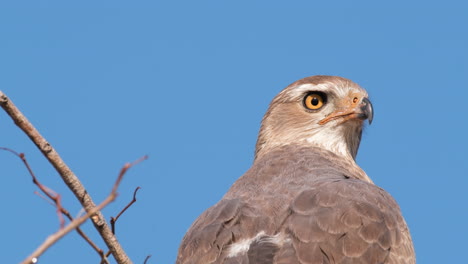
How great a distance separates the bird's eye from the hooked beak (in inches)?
9.8

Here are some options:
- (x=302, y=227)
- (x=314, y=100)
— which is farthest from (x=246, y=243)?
(x=314, y=100)

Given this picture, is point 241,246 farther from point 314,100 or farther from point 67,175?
point 314,100

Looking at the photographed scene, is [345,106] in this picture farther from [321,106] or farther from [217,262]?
[217,262]

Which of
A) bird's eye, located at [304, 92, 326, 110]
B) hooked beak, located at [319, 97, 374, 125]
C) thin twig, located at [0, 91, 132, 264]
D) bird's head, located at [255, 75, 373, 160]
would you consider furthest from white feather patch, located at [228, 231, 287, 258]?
bird's eye, located at [304, 92, 326, 110]

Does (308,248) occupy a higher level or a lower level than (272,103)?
lower

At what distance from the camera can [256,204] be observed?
6.39 m

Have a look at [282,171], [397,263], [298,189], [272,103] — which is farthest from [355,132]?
[397,263]

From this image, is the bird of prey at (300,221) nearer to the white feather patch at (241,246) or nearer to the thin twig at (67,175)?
the white feather patch at (241,246)

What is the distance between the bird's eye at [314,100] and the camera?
30.0 feet

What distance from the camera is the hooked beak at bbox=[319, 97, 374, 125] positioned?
29.0ft

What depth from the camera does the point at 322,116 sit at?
29.6 feet

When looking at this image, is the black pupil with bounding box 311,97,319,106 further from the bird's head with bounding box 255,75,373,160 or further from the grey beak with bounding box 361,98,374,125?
the grey beak with bounding box 361,98,374,125

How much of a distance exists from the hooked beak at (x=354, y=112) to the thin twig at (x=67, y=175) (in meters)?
4.86

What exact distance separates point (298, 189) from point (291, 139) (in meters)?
2.51
